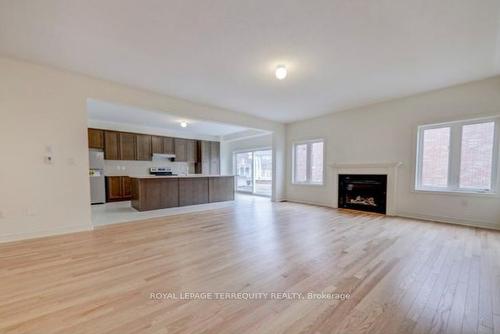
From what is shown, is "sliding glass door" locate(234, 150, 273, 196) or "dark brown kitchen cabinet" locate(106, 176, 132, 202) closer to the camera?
"dark brown kitchen cabinet" locate(106, 176, 132, 202)

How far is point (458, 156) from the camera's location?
4.08 m

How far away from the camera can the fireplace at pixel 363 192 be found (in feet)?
16.5

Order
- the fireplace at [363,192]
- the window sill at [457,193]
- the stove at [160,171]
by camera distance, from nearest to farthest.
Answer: the window sill at [457,193]
the fireplace at [363,192]
the stove at [160,171]

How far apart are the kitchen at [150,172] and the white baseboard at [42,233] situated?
1.70 m

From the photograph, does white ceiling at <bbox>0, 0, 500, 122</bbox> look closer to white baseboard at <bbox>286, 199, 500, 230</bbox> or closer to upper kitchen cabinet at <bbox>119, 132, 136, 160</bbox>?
white baseboard at <bbox>286, 199, 500, 230</bbox>

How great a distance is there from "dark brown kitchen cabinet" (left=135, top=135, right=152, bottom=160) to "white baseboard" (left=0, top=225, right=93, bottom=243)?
4147mm

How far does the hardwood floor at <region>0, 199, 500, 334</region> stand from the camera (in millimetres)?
1511

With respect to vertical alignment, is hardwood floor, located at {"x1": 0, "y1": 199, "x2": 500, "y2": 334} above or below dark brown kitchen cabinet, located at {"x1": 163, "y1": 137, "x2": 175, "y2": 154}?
below

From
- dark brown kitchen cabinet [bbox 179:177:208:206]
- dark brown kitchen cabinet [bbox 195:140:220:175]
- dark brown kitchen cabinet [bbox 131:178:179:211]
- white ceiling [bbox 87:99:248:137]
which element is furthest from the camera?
dark brown kitchen cabinet [bbox 195:140:220:175]

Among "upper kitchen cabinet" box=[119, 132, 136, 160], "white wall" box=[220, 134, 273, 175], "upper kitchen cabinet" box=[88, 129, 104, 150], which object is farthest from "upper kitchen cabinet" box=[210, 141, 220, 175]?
"upper kitchen cabinet" box=[88, 129, 104, 150]

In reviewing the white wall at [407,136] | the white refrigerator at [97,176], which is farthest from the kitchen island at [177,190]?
the white wall at [407,136]

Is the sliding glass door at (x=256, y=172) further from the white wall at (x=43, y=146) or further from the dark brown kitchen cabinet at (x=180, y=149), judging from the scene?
the white wall at (x=43, y=146)


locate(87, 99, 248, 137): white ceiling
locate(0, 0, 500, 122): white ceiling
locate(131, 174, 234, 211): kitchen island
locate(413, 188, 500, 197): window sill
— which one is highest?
locate(0, 0, 500, 122): white ceiling

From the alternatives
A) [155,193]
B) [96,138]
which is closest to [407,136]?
[155,193]
